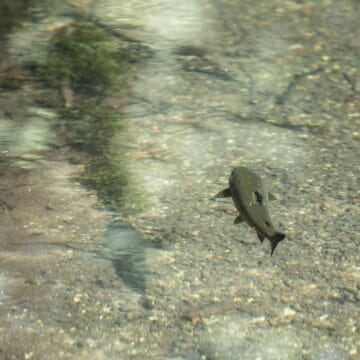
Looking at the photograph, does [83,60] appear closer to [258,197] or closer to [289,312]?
[258,197]

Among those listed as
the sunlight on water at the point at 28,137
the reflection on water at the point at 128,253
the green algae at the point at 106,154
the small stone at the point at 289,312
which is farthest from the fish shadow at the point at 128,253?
the sunlight on water at the point at 28,137

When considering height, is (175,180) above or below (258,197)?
below

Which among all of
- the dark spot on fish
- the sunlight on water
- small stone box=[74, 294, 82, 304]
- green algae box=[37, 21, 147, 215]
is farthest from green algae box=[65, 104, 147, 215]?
the dark spot on fish

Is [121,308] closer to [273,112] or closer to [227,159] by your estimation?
[227,159]

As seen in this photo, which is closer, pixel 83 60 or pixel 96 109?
pixel 96 109

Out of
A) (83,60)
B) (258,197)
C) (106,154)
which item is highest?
(258,197)

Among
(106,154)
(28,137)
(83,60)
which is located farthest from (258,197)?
(83,60)

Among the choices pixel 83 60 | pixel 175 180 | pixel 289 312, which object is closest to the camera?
pixel 289 312
